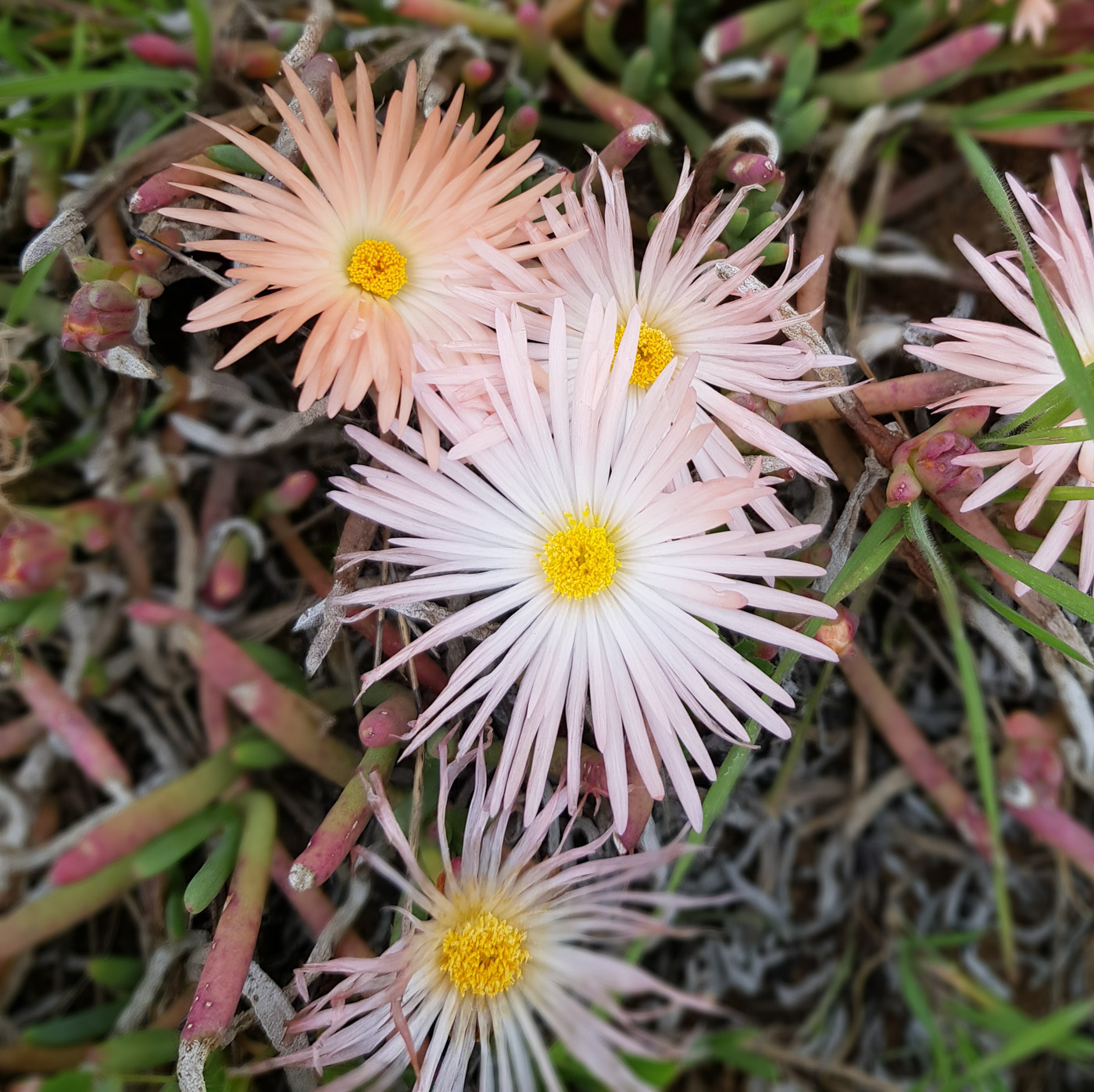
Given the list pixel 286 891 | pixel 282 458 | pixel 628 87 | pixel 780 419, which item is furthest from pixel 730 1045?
pixel 628 87

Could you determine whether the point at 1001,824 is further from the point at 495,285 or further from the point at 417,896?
the point at 495,285

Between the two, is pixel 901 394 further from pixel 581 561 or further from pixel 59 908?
pixel 59 908

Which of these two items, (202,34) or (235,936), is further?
(202,34)

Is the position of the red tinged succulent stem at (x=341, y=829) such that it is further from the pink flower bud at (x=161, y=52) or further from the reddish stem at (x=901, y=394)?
the pink flower bud at (x=161, y=52)

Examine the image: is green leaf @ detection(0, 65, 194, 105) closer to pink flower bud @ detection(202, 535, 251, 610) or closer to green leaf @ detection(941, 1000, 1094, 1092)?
pink flower bud @ detection(202, 535, 251, 610)

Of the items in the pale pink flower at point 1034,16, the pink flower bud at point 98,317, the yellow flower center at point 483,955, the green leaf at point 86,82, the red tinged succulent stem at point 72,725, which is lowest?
the yellow flower center at point 483,955

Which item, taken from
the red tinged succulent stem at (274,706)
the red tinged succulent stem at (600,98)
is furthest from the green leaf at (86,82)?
the red tinged succulent stem at (274,706)

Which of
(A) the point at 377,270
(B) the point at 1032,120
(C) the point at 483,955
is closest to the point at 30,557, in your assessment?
(A) the point at 377,270
